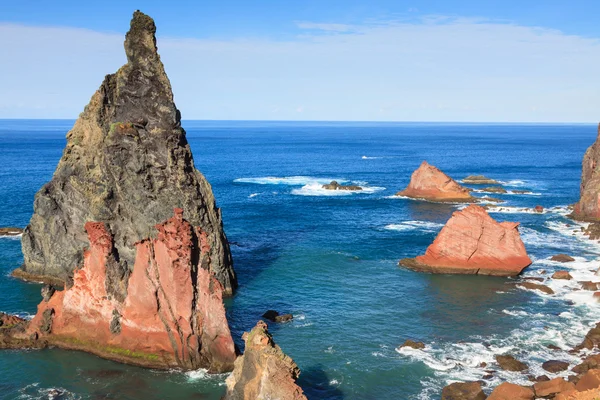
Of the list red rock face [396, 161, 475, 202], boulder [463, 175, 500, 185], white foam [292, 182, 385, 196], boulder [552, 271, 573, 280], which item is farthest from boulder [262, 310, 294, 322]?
boulder [463, 175, 500, 185]

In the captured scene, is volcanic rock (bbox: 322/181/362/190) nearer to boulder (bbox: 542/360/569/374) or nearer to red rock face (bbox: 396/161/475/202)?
red rock face (bbox: 396/161/475/202)

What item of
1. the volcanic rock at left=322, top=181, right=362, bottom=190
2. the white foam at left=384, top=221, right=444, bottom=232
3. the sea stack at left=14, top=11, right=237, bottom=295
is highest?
the sea stack at left=14, top=11, right=237, bottom=295

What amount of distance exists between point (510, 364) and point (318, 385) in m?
17.2

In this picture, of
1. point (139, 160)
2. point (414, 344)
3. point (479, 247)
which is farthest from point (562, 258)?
point (139, 160)

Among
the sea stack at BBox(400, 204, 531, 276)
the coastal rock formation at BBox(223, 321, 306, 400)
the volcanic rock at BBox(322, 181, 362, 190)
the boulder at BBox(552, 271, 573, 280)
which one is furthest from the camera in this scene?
the volcanic rock at BBox(322, 181, 362, 190)

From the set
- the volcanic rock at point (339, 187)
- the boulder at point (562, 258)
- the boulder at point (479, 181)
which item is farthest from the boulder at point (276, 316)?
the boulder at point (479, 181)

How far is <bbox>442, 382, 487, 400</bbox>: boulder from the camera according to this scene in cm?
4525

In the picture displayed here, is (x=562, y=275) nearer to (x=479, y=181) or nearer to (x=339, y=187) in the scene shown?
(x=339, y=187)

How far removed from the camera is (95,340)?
172 feet

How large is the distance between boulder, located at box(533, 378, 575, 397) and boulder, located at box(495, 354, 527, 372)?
468cm

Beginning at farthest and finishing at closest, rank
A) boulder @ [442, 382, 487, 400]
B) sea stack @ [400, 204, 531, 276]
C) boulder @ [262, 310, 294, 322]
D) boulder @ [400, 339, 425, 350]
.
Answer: sea stack @ [400, 204, 531, 276]
boulder @ [262, 310, 294, 322]
boulder @ [400, 339, 425, 350]
boulder @ [442, 382, 487, 400]

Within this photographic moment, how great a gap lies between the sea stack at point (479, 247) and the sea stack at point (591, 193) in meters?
39.8

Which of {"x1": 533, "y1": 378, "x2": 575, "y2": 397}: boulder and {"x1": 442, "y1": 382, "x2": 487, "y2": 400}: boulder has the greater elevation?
{"x1": 533, "y1": 378, "x2": 575, "y2": 397}: boulder

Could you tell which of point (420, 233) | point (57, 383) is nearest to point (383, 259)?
point (420, 233)
